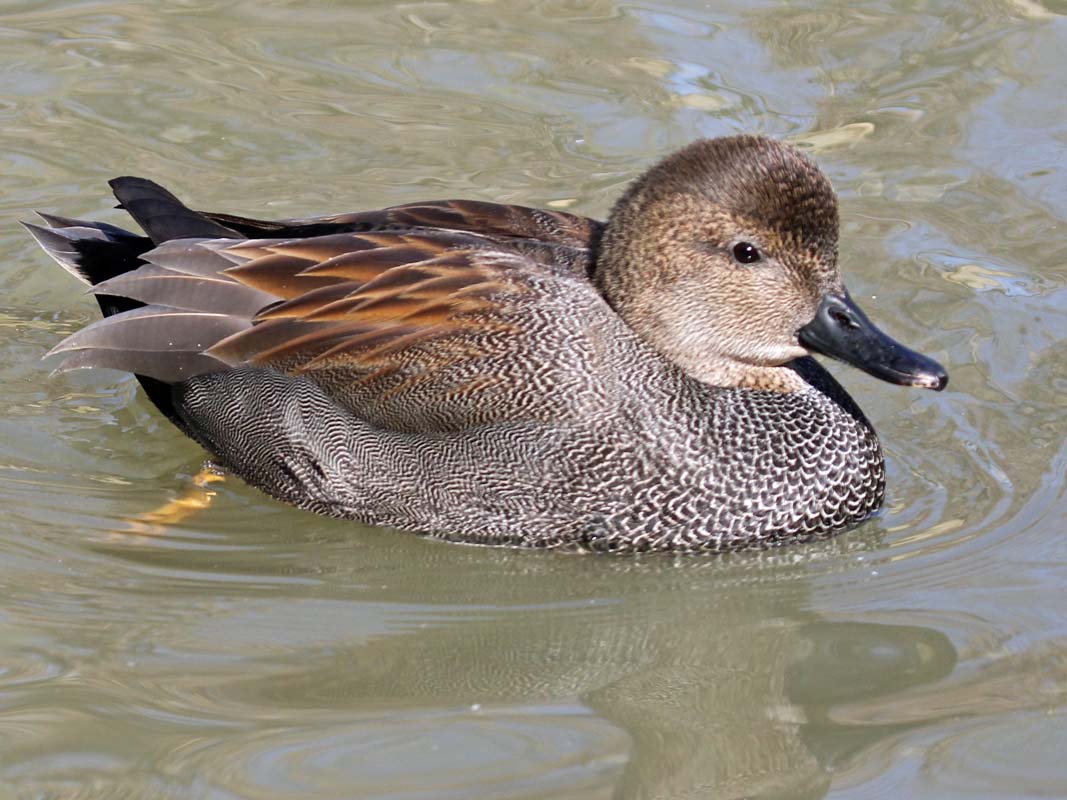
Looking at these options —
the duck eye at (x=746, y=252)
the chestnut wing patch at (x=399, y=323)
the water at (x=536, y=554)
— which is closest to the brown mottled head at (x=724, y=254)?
the duck eye at (x=746, y=252)

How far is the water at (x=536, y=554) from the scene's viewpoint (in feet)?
16.4

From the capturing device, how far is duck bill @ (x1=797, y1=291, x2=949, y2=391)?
241 inches

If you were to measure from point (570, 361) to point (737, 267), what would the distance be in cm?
68

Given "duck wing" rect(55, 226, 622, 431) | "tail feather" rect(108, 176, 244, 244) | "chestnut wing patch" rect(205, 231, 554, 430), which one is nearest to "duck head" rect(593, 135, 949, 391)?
"duck wing" rect(55, 226, 622, 431)

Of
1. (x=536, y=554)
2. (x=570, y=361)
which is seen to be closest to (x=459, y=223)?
(x=570, y=361)

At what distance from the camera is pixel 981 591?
19.2 ft

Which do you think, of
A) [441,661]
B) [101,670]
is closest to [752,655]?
[441,661]

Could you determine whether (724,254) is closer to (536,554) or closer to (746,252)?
(746,252)

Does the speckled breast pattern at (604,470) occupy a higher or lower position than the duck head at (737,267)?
lower

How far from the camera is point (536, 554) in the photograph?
245 inches

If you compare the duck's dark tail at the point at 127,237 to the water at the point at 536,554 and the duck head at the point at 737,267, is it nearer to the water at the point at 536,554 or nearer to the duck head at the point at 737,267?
the water at the point at 536,554

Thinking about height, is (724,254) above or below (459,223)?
above

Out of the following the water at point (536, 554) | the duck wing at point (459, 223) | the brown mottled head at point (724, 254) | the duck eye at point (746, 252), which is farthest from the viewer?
the duck wing at point (459, 223)

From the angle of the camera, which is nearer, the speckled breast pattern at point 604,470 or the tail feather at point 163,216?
the speckled breast pattern at point 604,470
